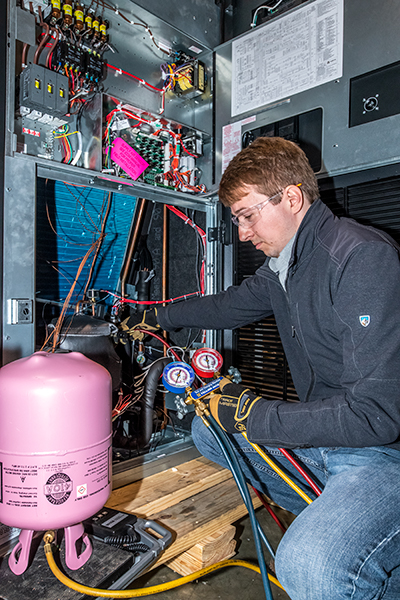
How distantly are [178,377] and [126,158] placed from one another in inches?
38.3

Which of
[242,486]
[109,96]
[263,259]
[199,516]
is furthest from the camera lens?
[263,259]

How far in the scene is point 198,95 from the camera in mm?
2371

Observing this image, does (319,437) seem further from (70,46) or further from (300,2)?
(300,2)

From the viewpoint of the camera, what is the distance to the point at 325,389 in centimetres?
135

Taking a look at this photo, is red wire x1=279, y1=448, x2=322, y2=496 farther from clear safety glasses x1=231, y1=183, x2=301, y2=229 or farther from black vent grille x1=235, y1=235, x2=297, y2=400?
clear safety glasses x1=231, y1=183, x2=301, y2=229

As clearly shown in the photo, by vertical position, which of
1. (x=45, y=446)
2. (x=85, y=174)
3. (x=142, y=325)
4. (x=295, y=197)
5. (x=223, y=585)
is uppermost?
(x=85, y=174)

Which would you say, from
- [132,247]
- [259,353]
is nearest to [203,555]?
[259,353]

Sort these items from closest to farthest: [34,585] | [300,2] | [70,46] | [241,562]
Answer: [34,585] < [241,562] < [70,46] < [300,2]

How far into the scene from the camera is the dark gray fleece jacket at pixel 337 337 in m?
1.04

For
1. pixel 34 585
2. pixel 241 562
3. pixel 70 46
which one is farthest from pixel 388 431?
pixel 70 46

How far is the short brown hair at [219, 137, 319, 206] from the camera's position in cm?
137

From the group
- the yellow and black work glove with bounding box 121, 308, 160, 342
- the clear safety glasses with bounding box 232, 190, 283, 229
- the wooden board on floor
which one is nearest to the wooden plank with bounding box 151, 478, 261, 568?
the wooden board on floor

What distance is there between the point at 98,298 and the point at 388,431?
1.62 metres

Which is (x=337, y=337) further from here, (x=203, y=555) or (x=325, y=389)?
(x=203, y=555)
